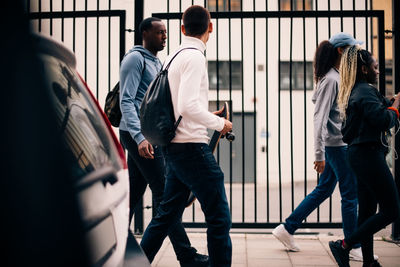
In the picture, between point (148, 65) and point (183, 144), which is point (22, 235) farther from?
point (148, 65)

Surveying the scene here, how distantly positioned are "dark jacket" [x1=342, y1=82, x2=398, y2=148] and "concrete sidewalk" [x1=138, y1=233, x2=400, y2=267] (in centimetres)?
125

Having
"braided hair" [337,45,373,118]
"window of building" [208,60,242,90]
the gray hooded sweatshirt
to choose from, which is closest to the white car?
"braided hair" [337,45,373,118]

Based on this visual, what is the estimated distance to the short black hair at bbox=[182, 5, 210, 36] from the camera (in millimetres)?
3312

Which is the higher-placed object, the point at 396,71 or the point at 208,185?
the point at 396,71

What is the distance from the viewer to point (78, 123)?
1.60m

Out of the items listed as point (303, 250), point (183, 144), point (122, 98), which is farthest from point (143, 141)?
point (303, 250)

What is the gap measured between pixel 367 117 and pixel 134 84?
1743mm

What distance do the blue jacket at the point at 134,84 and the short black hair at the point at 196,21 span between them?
810 millimetres

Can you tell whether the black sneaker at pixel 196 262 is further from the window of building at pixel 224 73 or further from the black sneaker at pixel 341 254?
the window of building at pixel 224 73

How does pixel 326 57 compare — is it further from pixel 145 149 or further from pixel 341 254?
pixel 145 149

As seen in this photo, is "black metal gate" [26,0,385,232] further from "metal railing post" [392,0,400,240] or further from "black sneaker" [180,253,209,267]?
"black sneaker" [180,253,209,267]

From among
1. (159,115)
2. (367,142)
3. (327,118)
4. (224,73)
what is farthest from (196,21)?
(224,73)

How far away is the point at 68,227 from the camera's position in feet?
4.18

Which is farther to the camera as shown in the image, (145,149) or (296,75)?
(296,75)
